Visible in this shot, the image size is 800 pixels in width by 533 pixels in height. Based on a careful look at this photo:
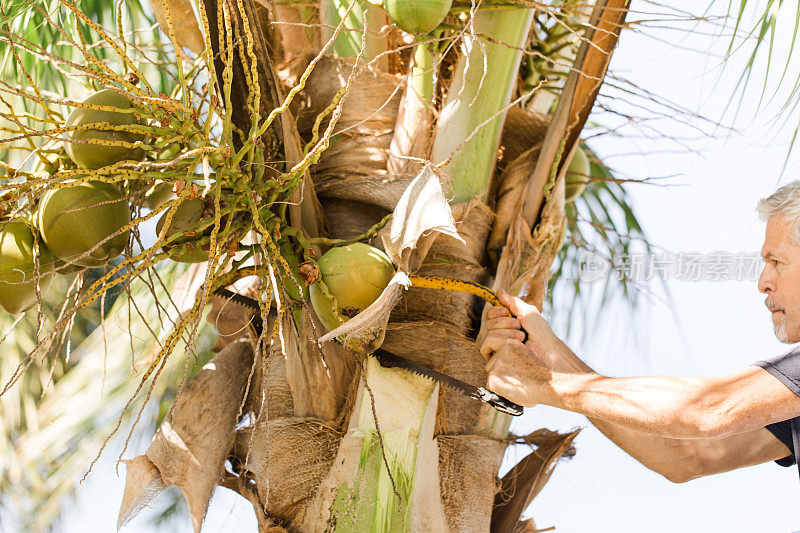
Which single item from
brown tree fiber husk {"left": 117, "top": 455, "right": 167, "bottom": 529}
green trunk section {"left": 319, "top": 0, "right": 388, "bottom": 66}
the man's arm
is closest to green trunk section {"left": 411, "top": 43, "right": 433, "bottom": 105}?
green trunk section {"left": 319, "top": 0, "right": 388, "bottom": 66}

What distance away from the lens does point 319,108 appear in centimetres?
186

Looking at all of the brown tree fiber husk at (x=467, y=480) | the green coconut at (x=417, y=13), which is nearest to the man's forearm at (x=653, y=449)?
the brown tree fiber husk at (x=467, y=480)

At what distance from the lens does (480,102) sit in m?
1.75

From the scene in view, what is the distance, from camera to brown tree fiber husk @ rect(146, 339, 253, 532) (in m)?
1.61

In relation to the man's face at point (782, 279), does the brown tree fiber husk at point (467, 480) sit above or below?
below

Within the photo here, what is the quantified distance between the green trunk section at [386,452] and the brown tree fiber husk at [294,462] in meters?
0.07

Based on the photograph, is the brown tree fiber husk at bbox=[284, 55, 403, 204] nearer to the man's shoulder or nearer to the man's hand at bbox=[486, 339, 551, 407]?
the man's hand at bbox=[486, 339, 551, 407]

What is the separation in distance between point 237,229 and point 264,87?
0.30 m

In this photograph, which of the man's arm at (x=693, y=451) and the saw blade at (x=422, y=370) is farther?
the man's arm at (x=693, y=451)

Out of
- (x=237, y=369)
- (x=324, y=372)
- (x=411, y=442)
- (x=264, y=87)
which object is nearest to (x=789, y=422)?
(x=411, y=442)

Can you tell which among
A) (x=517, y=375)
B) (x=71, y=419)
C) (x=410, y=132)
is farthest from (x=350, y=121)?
(x=71, y=419)

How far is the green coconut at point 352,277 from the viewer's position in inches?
53.9

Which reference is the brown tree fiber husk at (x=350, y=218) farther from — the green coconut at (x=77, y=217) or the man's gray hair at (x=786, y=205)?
the man's gray hair at (x=786, y=205)

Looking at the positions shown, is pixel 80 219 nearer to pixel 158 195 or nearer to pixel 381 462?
pixel 158 195
